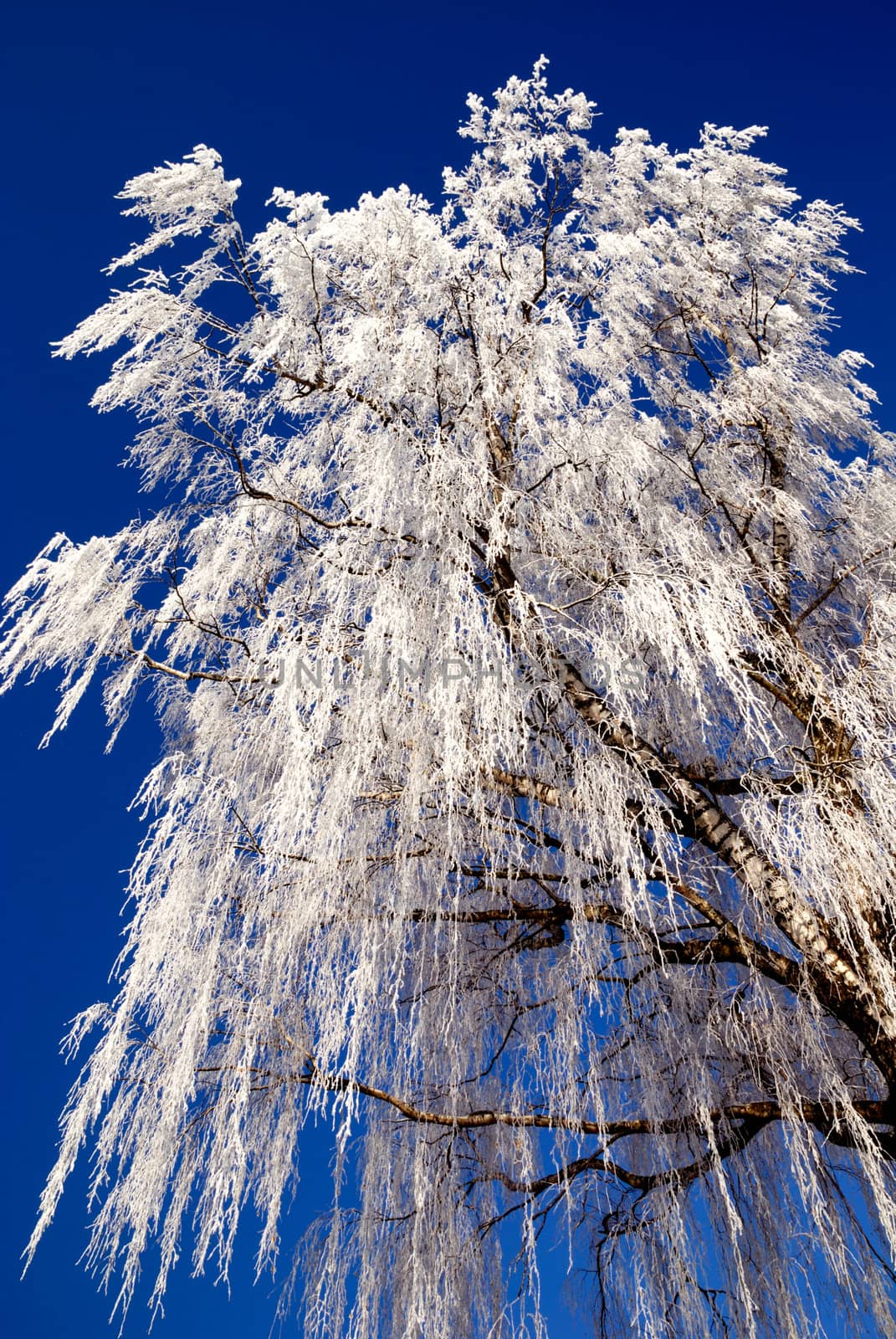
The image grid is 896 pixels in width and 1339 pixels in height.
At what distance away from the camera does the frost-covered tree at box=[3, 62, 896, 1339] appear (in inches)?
113

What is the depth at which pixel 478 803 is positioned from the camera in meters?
2.94

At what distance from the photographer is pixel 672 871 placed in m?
3.16

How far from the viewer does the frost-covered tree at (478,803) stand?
2.86m

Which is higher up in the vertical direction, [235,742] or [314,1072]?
[235,742]

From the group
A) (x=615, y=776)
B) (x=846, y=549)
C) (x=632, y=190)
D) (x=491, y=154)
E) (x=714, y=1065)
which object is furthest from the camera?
(x=632, y=190)

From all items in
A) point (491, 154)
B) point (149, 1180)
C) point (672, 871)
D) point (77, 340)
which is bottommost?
point (149, 1180)

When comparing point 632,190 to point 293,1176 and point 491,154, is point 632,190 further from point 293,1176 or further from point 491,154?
point 293,1176

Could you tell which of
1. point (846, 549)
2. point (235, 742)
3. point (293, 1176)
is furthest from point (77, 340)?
point (846, 549)

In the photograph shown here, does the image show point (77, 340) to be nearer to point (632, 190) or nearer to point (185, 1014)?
point (185, 1014)

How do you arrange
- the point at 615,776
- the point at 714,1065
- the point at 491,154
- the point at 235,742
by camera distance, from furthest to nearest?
the point at 491,154 → the point at 235,742 → the point at 714,1065 → the point at 615,776

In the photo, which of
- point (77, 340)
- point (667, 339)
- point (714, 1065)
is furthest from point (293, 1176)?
point (667, 339)

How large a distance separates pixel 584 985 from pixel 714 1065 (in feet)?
2.45

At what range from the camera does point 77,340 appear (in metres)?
3.38

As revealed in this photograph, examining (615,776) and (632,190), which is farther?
(632,190)
